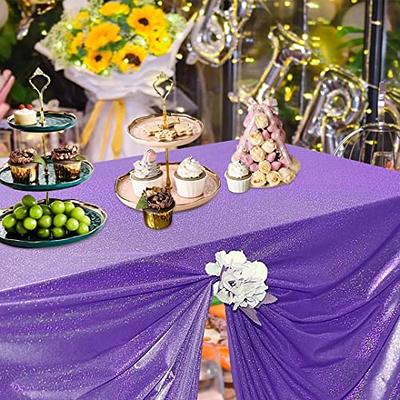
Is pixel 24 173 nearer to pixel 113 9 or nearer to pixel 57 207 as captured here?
pixel 57 207

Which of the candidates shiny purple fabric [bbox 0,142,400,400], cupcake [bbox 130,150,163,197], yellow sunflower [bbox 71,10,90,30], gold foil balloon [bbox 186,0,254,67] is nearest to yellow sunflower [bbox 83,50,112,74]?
yellow sunflower [bbox 71,10,90,30]

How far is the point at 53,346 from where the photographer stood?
174cm

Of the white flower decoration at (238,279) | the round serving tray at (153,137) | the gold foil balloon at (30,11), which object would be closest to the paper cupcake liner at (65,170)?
Result: the round serving tray at (153,137)

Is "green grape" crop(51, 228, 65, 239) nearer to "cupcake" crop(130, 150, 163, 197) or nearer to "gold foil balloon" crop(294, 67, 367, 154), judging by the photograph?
"cupcake" crop(130, 150, 163, 197)

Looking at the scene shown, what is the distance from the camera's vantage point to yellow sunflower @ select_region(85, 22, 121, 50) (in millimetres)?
3092

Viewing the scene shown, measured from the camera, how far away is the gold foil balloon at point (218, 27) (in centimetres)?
398

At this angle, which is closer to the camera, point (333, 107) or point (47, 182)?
point (47, 182)

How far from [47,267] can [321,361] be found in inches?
34.5

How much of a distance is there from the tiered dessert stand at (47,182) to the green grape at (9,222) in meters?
0.02

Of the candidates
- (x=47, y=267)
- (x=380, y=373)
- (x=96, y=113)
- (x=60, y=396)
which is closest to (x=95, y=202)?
(x=47, y=267)

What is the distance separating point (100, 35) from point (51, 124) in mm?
1268

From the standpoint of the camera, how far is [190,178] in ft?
6.82

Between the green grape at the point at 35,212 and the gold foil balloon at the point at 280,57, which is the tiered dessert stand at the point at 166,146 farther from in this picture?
the gold foil balloon at the point at 280,57

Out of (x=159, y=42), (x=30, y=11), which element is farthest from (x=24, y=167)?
(x=30, y=11)
